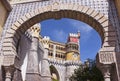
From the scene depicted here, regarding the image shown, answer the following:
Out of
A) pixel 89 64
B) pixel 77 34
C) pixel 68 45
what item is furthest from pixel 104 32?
pixel 77 34

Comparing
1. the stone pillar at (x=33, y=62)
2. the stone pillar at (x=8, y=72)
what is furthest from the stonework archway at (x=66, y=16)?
the stone pillar at (x=33, y=62)

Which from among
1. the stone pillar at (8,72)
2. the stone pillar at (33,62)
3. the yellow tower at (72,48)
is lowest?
the stone pillar at (8,72)

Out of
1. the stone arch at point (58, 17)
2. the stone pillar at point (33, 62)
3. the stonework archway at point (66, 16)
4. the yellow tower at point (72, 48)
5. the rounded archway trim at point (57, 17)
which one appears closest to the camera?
the stonework archway at point (66, 16)

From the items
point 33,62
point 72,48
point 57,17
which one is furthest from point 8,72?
point 72,48

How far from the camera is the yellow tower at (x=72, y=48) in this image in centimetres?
5025

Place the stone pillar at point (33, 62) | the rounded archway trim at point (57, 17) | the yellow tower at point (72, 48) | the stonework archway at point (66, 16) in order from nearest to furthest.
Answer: the stonework archway at point (66, 16), the rounded archway trim at point (57, 17), the stone pillar at point (33, 62), the yellow tower at point (72, 48)

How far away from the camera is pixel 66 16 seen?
10.2 metres

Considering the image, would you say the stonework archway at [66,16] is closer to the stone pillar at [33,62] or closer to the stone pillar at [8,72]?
the stone pillar at [8,72]

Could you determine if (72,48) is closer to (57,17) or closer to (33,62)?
(33,62)

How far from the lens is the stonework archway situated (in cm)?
862

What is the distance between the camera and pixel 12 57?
913 centimetres

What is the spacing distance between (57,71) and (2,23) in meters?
32.5

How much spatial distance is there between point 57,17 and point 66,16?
1.37 feet

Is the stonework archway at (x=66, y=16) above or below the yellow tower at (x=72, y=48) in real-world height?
below
